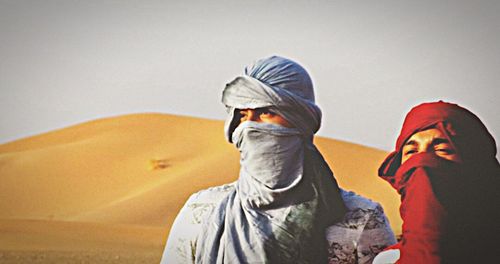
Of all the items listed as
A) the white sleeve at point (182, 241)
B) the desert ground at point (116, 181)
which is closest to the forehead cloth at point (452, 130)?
the white sleeve at point (182, 241)

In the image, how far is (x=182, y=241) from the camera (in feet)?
7.86

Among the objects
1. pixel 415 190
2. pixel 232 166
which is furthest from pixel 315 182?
pixel 232 166

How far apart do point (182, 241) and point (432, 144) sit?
0.72 meters

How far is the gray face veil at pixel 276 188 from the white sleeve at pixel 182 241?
29 millimetres

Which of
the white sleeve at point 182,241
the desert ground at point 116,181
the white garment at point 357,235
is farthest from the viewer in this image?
the desert ground at point 116,181

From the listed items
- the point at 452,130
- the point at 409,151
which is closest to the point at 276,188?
the point at 409,151

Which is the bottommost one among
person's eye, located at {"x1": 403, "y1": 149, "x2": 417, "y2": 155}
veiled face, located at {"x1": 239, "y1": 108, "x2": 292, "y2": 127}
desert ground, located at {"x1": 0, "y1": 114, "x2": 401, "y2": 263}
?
desert ground, located at {"x1": 0, "y1": 114, "x2": 401, "y2": 263}

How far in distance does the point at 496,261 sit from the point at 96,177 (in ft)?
59.9

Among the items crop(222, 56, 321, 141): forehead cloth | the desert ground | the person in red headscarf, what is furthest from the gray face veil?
the desert ground

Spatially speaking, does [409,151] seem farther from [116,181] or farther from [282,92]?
[116,181]

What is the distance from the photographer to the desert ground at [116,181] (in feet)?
41.0

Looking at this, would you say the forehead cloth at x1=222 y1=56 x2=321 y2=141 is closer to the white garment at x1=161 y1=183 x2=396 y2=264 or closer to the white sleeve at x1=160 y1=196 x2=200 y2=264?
the white garment at x1=161 y1=183 x2=396 y2=264

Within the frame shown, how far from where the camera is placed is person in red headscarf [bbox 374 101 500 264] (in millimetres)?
2441

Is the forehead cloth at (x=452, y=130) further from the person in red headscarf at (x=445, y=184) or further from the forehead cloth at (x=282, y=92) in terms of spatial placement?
the forehead cloth at (x=282, y=92)
